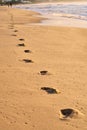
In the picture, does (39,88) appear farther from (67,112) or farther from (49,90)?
(67,112)

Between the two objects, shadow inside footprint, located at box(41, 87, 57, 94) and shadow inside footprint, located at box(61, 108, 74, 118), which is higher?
shadow inside footprint, located at box(61, 108, 74, 118)

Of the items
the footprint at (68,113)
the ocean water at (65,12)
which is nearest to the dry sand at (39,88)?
the footprint at (68,113)

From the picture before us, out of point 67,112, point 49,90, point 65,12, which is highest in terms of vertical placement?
point 67,112

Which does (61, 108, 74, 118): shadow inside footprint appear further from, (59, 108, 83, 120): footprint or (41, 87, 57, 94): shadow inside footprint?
(41, 87, 57, 94): shadow inside footprint

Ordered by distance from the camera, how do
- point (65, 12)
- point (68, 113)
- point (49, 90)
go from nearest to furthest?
point (68, 113), point (49, 90), point (65, 12)

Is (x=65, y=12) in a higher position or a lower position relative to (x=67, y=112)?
lower

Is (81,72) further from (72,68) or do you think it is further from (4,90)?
(4,90)

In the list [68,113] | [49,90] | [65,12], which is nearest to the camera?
[68,113]

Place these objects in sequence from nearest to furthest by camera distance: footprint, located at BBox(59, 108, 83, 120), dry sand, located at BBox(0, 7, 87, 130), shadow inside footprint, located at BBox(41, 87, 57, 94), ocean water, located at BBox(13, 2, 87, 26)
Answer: dry sand, located at BBox(0, 7, 87, 130)
footprint, located at BBox(59, 108, 83, 120)
shadow inside footprint, located at BBox(41, 87, 57, 94)
ocean water, located at BBox(13, 2, 87, 26)

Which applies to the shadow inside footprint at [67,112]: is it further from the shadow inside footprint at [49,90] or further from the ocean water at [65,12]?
the ocean water at [65,12]

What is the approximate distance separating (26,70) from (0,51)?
83.1 inches

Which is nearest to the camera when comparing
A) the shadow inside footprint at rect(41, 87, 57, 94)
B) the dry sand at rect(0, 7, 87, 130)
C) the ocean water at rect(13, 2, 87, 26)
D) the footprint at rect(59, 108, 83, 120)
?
the dry sand at rect(0, 7, 87, 130)

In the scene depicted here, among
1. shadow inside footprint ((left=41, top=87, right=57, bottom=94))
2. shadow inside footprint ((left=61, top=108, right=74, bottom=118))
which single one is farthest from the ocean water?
shadow inside footprint ((left=61, top=108, right=74, bottom=118))

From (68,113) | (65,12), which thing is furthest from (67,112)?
(65,12)
